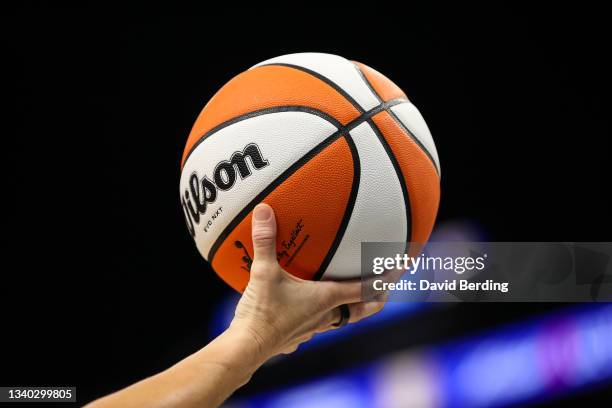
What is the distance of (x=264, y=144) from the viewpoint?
1.38 metres

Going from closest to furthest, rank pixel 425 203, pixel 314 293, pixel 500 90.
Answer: pixel 314 293
pixel 425 203
pixel 500 90

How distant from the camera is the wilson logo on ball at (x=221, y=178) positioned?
4.52 ft

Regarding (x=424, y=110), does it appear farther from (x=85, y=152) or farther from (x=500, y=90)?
(x=85, y=152)

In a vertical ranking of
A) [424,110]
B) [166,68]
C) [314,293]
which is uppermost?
[166,68]

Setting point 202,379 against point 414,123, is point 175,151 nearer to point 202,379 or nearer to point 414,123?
point 414,123

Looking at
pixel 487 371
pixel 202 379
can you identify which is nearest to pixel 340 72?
pixel 202 379

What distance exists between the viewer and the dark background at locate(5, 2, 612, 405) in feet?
12.7

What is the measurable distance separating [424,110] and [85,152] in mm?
2156

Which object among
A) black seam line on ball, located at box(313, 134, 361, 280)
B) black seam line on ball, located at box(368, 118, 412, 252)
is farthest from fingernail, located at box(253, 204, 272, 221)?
black seam line on ball, located at box(368, 118, 412, 252)

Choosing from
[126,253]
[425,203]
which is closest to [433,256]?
[425,203]

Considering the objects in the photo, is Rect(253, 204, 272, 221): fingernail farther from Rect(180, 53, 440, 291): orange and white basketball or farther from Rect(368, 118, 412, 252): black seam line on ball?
Rect(368, 118, 412, 252): black seam line on ball

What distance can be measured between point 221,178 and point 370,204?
0.33 m

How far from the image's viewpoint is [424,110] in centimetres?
411

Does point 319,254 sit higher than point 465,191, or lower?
lower
